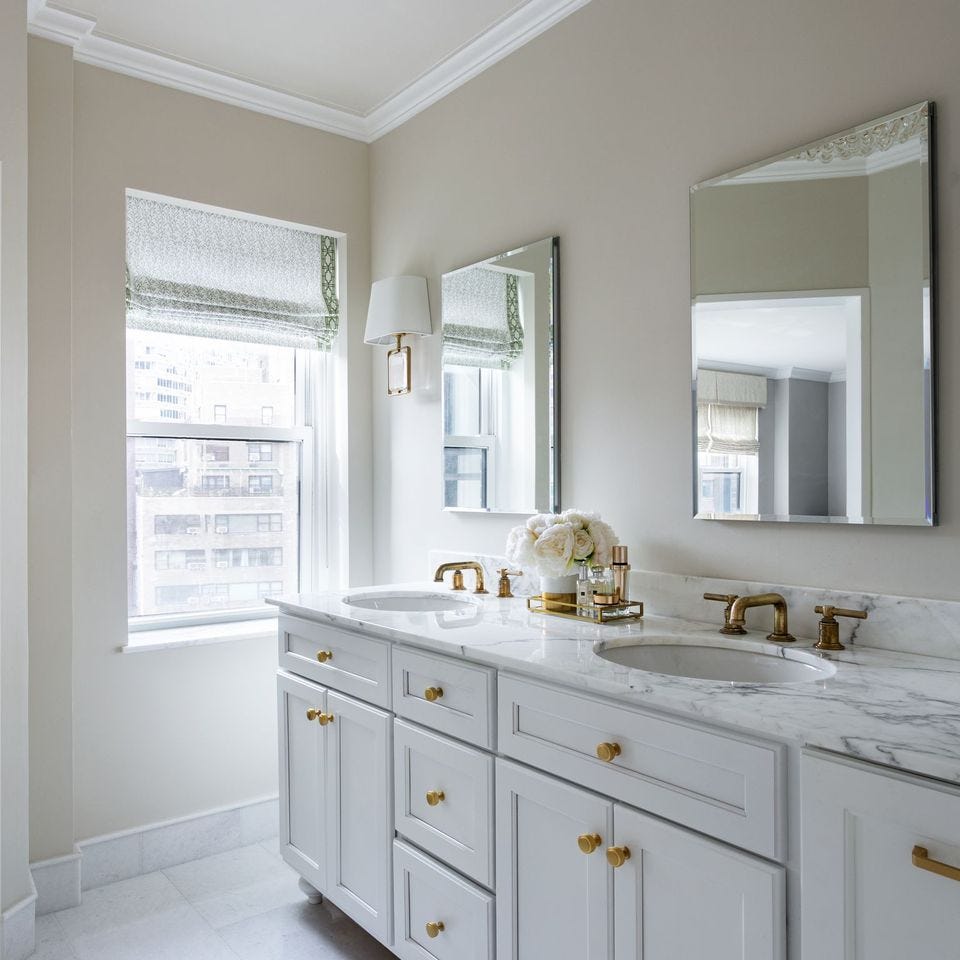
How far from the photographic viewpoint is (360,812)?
2.01 m

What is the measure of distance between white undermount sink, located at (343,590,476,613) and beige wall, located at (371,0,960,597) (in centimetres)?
26

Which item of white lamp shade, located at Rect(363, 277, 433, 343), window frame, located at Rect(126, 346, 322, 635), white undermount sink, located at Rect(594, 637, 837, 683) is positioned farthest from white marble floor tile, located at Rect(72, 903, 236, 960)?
white lamp shade, located at Rect(363, 277, 433, 343)

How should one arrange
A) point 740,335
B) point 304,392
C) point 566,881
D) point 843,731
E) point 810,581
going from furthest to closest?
point 304,392
point 740,335
point 810,581
point 566,881
point 843,731

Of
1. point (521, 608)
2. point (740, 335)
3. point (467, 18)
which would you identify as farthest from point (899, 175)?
point (467, 18)

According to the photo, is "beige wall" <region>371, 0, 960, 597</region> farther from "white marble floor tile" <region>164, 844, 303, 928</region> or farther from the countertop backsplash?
"white marble floor tile" <region>164, 844, 303, 928</region>

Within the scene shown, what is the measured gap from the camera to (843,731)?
106cm

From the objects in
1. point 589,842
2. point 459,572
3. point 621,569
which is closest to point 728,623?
point 621,569

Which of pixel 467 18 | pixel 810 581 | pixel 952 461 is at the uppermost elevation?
pixel 467 18

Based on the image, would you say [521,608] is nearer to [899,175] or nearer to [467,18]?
[899,175]

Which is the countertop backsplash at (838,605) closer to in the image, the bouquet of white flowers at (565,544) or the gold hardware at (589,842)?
the bouquet of white flowers at (565,544)

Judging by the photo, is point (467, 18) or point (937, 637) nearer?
point (937, 637)

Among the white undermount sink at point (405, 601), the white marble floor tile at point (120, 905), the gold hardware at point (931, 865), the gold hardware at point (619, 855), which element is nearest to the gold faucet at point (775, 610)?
the gold hardware at point (619, 855)

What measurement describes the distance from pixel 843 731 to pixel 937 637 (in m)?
0.55

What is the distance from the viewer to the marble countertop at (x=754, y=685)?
104cm
